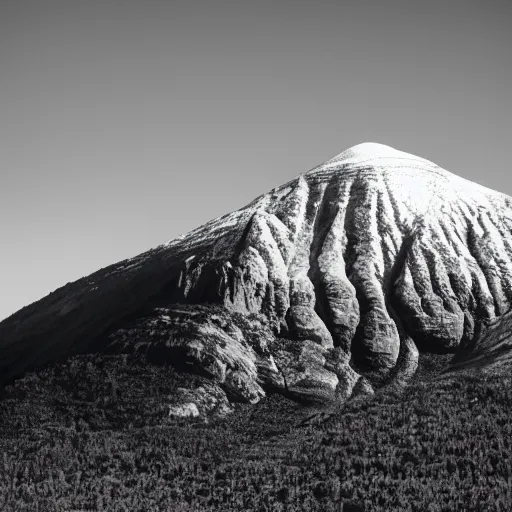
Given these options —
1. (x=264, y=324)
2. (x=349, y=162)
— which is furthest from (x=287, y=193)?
(x=264, y=324)

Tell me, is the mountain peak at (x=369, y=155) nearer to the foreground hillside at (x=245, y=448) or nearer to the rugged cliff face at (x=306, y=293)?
the rugged cliff face at (x=306, y=293)

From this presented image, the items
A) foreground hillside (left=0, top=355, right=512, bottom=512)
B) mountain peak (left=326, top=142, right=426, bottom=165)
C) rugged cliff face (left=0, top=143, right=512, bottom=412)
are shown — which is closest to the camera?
foreground hillside (left=0, top=355, right=512, bottom=512)

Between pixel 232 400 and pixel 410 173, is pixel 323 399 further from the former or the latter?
pixel 410 173

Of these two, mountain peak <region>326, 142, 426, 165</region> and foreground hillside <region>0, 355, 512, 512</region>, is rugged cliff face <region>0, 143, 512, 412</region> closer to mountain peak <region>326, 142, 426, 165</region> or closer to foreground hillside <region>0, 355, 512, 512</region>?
foreground hillside <region>0, 355, 512, 512</region>

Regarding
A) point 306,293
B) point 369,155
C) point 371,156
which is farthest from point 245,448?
point 369,155

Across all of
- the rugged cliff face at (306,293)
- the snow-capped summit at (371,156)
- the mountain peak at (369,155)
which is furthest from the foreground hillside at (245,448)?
the mountain peak at (369,155)

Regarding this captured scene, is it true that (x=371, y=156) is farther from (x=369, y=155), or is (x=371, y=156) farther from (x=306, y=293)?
(x=306, y=293)

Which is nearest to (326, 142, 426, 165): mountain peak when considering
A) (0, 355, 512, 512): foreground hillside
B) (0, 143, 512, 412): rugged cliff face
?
(0, 143, 512, 412): rugged cliff face
